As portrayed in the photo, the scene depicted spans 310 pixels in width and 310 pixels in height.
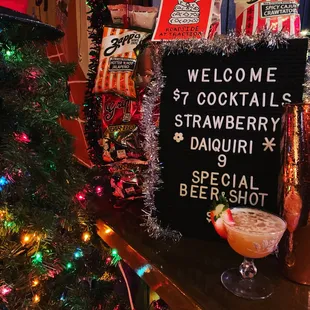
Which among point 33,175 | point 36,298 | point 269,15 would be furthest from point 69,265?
point 269,15

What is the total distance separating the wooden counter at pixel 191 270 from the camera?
2.34 feet

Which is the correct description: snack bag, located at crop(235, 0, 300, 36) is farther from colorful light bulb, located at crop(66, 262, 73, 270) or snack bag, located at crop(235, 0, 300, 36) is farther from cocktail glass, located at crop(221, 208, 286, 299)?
colorful light bulb, located at crop(66, 262, 73, 270)

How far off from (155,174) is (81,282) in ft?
1.94

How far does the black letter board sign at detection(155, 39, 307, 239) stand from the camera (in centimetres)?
88

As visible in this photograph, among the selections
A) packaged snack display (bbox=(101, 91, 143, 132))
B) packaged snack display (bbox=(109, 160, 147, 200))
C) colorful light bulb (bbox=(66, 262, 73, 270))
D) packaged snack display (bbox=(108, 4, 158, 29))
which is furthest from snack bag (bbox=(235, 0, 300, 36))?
colorful light bulb (bbox=(66, 262, 73, 270))

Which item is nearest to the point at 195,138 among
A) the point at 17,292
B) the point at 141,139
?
the point at 141,139

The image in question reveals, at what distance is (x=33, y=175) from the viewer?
94 centimetres

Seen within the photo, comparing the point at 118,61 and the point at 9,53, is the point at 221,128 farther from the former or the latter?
the point at 9,53

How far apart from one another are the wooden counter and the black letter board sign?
0.29ft

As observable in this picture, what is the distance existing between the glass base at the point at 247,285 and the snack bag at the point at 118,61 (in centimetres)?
68

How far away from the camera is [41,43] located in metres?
1.03

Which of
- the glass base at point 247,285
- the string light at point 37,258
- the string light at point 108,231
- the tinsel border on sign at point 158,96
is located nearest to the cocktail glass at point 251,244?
the glass base at point 247,285

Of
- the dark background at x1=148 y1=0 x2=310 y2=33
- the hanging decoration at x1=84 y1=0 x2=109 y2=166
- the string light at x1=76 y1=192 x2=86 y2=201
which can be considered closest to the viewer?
the string light at x1=76 y1=192 x2=86 y2=201

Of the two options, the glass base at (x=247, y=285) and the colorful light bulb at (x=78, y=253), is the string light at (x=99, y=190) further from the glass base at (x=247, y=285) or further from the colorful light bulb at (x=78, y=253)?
the glass base at (x=247, y=285)
